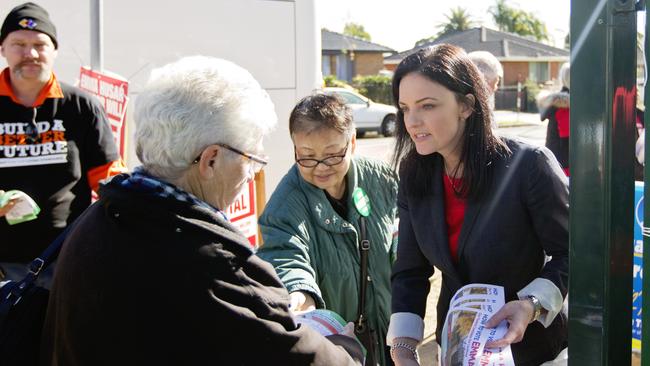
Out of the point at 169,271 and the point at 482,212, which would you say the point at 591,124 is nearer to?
the point at 482,212

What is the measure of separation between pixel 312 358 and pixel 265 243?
1.05 m

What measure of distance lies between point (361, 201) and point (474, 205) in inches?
28.5

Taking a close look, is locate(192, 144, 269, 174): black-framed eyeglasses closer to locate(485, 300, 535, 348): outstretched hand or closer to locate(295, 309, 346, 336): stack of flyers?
locate(295, 309, 346, 336): stack of flyers

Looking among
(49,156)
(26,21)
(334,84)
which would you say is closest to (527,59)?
(334,84)

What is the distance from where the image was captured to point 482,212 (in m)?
2.15

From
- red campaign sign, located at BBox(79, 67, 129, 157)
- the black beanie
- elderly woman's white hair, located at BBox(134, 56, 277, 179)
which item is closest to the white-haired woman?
elderly woman's white hair, located at BBox(134, 56, 277, 179)

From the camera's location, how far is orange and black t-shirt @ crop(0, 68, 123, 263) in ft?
11.4

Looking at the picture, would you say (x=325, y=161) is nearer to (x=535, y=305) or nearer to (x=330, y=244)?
(x=330, y=244)

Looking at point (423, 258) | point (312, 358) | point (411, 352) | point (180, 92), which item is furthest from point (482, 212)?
point (180, 92)

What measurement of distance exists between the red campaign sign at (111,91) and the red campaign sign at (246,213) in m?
0.85

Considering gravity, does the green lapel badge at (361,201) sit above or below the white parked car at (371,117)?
below

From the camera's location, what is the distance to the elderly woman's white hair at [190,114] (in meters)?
1.70

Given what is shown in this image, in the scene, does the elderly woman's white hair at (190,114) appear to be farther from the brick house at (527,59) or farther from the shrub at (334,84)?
the brick house at (527,59)

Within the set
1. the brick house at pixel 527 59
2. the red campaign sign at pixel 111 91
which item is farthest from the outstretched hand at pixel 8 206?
the brick house at pixel 527 59
